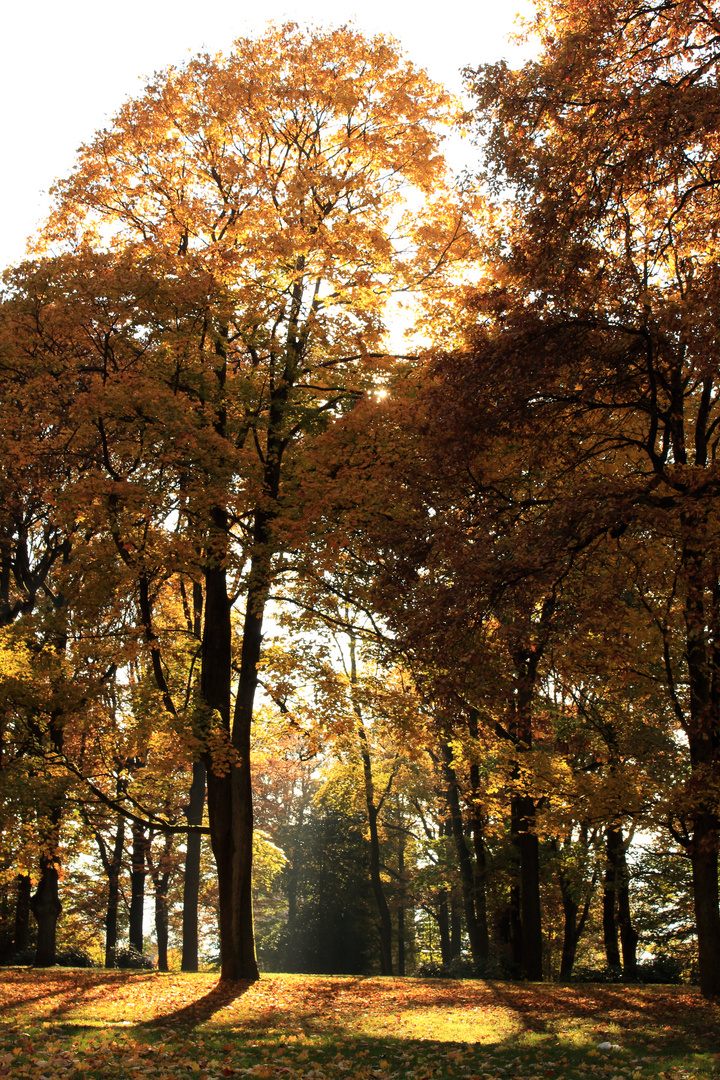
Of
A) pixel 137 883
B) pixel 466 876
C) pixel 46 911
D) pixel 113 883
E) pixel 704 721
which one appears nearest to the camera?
pixel 704 721

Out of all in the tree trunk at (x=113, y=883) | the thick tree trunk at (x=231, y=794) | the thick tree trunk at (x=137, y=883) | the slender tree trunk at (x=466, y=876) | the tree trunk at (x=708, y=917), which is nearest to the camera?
the tree trunk at (x=708, y=917)

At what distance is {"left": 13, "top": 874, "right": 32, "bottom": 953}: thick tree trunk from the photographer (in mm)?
21030

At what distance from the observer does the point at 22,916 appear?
21.3 meters

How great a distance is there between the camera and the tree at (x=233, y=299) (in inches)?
474

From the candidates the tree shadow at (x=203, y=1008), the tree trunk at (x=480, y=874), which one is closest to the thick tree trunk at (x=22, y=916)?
the tree shadow at (x=203, y=1008)

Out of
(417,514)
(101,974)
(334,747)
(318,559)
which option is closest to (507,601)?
(417,514)

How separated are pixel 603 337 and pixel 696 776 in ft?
17.8

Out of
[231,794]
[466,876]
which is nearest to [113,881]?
[466,876]

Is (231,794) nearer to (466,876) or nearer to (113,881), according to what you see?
(466,876)

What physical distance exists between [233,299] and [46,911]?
14.8 meters

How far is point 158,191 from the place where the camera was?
14.8 metres

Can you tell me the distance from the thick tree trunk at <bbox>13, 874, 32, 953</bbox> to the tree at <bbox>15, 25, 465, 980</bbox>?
10258 mm

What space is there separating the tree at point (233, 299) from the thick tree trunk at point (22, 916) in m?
10.3

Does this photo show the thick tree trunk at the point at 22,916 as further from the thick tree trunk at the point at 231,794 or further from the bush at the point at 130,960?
the thick tree trunk at the point at 231,794
